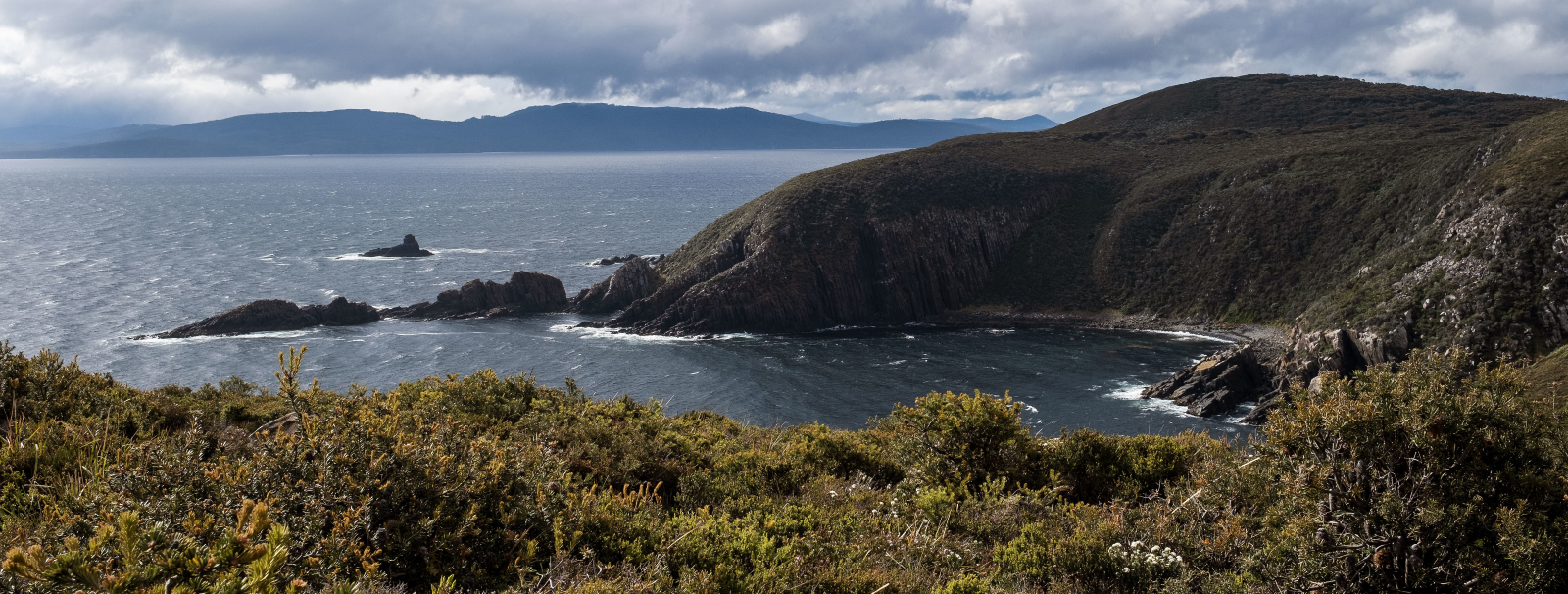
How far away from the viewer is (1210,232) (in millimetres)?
82625

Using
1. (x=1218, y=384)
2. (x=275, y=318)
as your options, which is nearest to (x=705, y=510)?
(x=1218, y=384)

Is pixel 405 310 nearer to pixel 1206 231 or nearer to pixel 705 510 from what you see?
pixel 705 510

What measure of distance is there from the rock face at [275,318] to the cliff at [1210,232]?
83.5ft

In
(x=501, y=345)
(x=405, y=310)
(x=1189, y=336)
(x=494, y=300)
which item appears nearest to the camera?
(x=501, y=345)

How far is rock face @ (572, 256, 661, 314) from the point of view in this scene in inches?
3206

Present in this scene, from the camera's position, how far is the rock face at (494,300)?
7650 cm

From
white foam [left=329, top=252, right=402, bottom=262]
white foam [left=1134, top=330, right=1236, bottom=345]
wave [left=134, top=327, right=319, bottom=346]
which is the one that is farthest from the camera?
white foam [left=329, top=252, right=402, bottom=262]

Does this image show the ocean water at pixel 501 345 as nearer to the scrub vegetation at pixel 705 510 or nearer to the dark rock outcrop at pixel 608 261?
the dark rock outcrop at pixel 608 261

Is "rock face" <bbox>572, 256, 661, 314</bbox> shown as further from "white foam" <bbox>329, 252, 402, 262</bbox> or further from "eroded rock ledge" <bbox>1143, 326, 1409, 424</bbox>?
"eroded rock ledge" <bbox>1143, 326, 1409, 424</bbox>

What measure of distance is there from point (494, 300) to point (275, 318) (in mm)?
18660

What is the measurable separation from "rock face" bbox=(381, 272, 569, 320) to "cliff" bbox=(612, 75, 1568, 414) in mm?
10203

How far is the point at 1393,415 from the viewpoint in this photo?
778cm

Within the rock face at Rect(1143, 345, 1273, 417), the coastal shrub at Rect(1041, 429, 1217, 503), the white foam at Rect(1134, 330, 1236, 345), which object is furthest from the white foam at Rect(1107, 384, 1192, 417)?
the coastal shrub at Rect(1041, 429, 1217, 503)

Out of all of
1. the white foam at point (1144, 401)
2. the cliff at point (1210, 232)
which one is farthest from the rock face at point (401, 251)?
the white foam at point (1144, 401)
